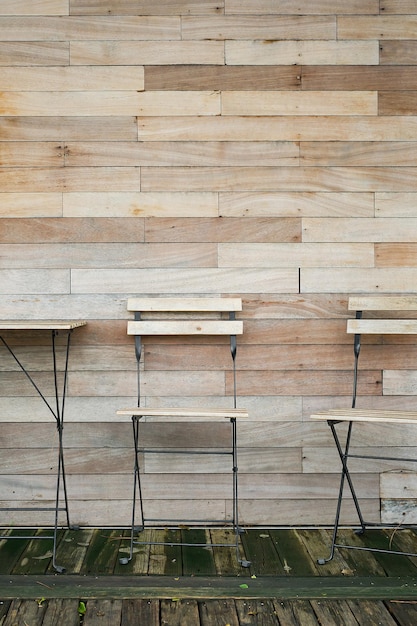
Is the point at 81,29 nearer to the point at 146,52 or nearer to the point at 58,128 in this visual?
the point at 146,52

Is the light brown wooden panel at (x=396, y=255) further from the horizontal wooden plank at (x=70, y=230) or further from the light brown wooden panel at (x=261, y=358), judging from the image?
the horizontal wooden plank at (x=70, y=230)

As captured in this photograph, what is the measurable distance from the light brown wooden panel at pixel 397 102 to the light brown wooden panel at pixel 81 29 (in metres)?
1.08

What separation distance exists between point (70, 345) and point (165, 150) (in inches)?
43.0

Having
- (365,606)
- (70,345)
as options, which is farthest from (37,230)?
(365,606)

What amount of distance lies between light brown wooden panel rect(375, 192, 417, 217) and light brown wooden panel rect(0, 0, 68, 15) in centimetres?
184

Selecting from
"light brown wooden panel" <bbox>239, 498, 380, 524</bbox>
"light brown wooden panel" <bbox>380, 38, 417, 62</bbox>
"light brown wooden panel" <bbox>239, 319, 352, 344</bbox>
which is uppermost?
"light brown wooden panel" <bbox>380, 38, 417, 62</bbox>

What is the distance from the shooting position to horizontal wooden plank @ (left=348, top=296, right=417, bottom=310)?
329 cm

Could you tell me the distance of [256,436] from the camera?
11.1 feet

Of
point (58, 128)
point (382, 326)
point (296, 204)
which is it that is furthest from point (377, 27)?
point (58, 128)

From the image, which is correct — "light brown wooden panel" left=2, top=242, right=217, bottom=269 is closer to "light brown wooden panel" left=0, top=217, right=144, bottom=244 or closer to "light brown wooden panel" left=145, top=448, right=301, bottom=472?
"light brown wooden panel" left=0, top=217, right=144, bottom=244

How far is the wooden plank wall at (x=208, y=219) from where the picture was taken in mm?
3361

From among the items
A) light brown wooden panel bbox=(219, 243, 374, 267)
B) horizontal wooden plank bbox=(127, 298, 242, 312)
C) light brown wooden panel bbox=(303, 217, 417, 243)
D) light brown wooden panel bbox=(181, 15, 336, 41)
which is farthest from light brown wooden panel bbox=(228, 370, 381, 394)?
light brown wooden panel bbox=(181, 15, 336, 41)

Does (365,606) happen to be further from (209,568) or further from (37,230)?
(37,230)

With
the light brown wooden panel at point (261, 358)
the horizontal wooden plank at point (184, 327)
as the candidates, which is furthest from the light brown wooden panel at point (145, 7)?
the light brown wooden panel at point (261, 358)
